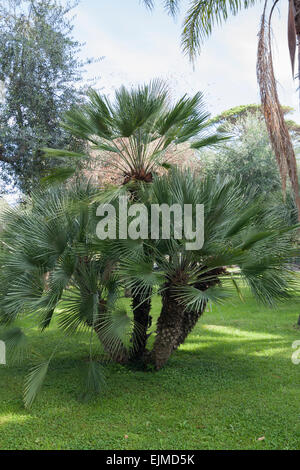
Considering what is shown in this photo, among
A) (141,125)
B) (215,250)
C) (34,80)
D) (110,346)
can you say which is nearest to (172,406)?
(110,346)

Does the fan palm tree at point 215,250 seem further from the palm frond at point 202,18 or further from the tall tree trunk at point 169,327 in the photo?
the palm frond at point 202,18

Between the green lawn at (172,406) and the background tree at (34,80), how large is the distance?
659cm

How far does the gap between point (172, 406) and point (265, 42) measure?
5710 millimetres

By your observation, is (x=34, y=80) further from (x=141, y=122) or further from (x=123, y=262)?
(x=123, y=262)

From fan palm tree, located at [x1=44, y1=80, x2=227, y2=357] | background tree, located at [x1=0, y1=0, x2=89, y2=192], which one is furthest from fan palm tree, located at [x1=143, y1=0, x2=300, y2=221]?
background tree, located at [x1=0, y1=0, x2=89, y2=192]

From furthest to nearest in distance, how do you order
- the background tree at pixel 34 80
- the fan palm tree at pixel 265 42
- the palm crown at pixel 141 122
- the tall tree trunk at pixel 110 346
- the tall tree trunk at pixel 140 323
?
1. the background tree at pixel 34 80
2. the tall tree trunk at pixel 140 323
3. the fan palm tree at pixel 265 42
4. the palm crown at pixel 141 122
5. the tall tree trunk at pixel 110 346

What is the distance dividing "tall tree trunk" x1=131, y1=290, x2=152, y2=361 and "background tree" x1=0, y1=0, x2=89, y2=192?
22.5ft

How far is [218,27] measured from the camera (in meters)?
8.38

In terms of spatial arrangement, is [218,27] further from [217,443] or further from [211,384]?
[217,443]

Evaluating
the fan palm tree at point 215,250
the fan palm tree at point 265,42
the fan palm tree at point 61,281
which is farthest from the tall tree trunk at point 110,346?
the fan palm tree at point 265,42

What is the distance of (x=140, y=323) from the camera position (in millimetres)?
6117

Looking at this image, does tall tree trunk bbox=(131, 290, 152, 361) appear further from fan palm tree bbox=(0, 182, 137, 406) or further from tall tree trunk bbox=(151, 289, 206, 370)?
fan palm tree bbox=(0, 182, 137, 406)

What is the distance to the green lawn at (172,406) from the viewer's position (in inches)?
161
